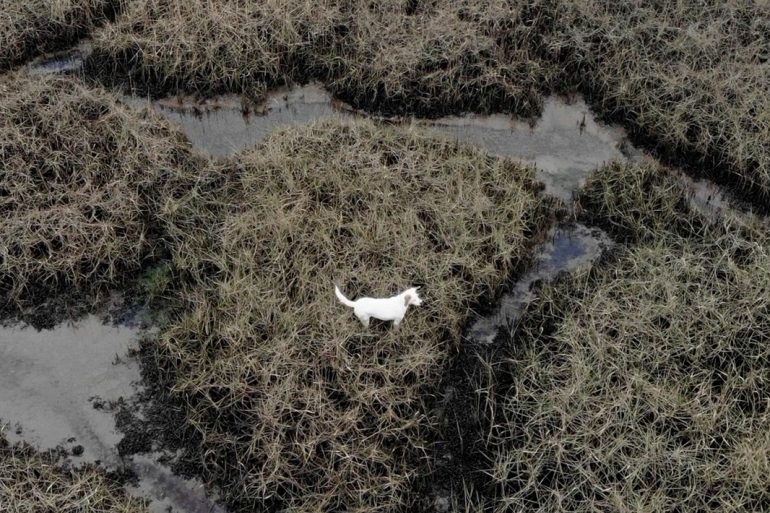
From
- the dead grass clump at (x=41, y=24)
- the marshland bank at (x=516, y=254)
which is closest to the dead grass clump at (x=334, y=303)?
the marshland bank at (x=516, y=254)

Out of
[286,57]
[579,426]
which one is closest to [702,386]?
[579,426]

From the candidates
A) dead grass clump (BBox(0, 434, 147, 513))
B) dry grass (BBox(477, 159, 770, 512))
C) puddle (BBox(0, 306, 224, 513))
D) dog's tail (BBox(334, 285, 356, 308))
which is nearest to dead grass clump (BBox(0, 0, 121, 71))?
puddle (BBox(0, 306, 224, 513))

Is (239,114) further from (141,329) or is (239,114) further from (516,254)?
(516,254)

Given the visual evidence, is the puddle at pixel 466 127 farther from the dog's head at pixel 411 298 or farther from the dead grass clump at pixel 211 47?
the dog's head at pixel 411 298

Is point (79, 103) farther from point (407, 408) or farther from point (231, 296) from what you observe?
point (407, 408)

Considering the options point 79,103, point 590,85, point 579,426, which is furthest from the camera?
point 590,85
